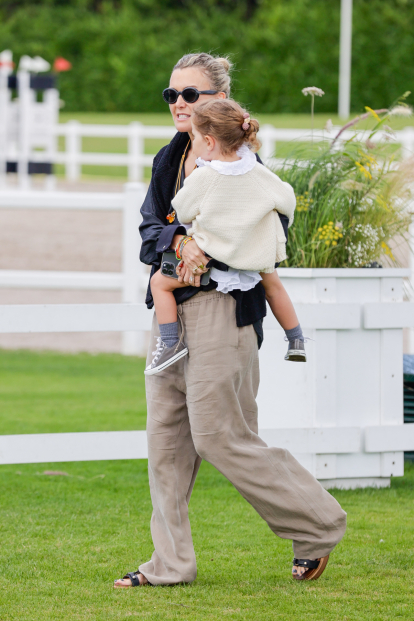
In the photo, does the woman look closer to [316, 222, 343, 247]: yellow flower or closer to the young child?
the young child

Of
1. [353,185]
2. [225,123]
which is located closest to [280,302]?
[225,123]

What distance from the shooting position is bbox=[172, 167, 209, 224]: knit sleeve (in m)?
3.03

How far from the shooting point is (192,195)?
9.98 ft

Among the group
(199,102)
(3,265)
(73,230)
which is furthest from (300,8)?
(199,102)

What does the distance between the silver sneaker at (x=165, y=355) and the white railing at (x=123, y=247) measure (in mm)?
5077

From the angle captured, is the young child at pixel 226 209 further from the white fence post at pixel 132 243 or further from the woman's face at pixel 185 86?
the white fence post at pixel 132 243

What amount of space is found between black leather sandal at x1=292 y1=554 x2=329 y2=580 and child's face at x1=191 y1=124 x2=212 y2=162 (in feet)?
4.55

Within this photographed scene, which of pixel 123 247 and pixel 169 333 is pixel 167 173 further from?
pixel 123 247

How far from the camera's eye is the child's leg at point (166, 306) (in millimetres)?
3107

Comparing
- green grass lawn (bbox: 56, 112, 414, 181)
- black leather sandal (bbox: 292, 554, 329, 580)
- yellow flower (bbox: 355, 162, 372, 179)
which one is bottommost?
green grass lawn (bbox: 56, 112, 414, 181)

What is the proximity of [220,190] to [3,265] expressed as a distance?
33.3 ft

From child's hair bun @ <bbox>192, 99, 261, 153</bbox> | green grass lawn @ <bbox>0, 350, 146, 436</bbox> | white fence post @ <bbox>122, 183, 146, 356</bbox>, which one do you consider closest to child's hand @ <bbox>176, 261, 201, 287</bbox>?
child's hair bun @ <bbox>192, 99, 261, 153</bbox>

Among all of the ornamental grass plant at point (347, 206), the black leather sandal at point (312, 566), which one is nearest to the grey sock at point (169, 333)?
the black leather sandal at point (312, 566)

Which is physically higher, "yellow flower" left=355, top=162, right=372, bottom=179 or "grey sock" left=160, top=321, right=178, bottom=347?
"yellow flower" left=355, top=162, right=372, bottom=179
